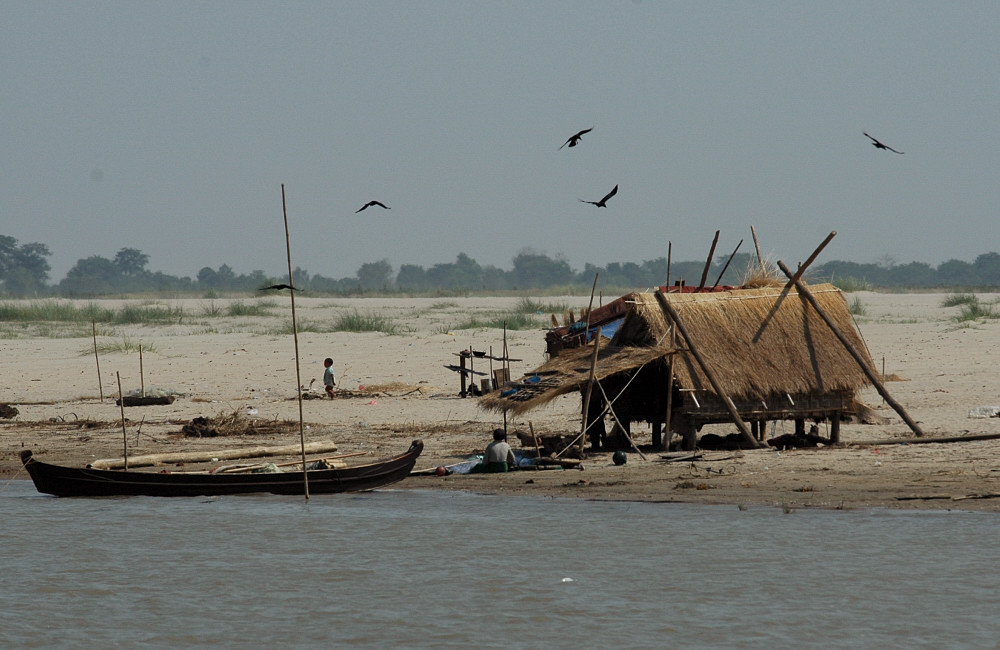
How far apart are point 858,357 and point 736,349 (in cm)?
151

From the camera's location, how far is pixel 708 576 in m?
10.6

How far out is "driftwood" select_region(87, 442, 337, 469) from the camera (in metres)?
13.9

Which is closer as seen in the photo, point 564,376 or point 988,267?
point 564,376

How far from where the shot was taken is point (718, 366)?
14.1 m

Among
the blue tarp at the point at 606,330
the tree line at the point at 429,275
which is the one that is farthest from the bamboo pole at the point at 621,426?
the tree line at the point at 429,275

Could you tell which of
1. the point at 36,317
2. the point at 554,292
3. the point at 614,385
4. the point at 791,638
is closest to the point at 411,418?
the point at 614,385

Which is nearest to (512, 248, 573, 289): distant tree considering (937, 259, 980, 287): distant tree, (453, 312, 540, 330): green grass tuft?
(937, 259, 980, 287): distant tree

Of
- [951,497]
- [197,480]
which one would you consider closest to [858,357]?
[951,497]

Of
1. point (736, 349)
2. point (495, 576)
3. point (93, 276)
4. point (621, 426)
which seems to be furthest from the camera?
point (93, 276)

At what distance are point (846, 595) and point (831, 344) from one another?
544 centimetres

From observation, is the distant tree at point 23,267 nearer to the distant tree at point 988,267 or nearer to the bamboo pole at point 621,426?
the distant tree at point 988,267

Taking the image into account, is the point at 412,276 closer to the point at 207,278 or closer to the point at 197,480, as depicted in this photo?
the point at 207,278

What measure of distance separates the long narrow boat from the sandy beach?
88 cm

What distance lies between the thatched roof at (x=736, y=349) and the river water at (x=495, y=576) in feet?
5.67
